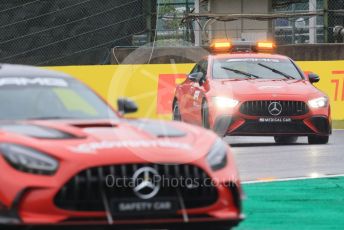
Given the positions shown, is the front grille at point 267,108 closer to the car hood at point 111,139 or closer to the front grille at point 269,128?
the front grille at point 269,128

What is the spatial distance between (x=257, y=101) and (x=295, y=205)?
6.79m

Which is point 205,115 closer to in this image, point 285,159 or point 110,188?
point 285,159

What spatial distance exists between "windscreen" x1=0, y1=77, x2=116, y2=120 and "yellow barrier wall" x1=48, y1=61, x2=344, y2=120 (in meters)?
15.8

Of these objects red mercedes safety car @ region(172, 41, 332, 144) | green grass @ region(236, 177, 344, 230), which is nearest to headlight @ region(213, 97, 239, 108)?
red mercedes safety car @ region(172, 41, 332, 144)

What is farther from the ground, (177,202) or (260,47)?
(177,202)

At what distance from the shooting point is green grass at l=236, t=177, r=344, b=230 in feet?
32.1

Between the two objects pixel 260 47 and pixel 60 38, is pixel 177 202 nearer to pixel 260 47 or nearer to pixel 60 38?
pixel 260 47

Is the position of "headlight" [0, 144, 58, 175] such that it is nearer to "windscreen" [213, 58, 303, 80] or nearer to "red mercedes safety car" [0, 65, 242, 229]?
"red mercedes safety car" [0, 65, 242, 229]

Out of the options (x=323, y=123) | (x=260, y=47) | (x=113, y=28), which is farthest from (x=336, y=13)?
(x=323, y=123)

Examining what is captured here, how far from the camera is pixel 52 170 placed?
7.03 m

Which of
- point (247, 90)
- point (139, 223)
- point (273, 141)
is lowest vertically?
point (273, 141)

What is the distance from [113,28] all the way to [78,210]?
73.4 ft

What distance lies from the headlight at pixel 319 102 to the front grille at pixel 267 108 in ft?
0.40

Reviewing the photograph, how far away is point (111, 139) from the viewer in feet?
24.3
